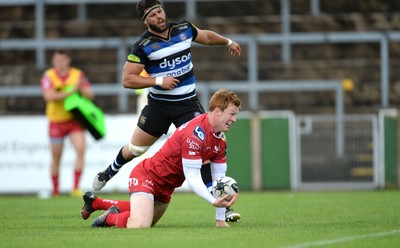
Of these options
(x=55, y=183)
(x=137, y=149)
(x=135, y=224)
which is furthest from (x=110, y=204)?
(x=55, y=183)

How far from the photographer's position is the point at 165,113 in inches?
418

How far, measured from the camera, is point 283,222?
31.8ft

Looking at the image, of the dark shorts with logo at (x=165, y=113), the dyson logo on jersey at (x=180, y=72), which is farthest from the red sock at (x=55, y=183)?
the dyson logo on jersey at (x=180, y=72)

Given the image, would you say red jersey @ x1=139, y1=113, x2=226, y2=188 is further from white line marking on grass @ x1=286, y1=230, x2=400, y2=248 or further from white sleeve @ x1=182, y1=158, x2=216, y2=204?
white line marking on grass @ x1=286, y1=230, x2=400, y2=248

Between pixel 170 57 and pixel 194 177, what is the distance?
2177 mm

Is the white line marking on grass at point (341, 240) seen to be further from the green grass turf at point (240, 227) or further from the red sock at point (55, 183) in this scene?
the red sock at point (55, 183)

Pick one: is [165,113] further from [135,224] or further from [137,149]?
[135,224]

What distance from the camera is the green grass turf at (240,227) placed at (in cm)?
751

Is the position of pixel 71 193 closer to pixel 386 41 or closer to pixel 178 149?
pixel 386 41

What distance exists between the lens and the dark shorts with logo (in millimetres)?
10586

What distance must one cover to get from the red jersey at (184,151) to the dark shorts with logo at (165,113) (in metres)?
1.42

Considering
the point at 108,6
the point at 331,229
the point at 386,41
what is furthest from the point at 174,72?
the point at 108,6

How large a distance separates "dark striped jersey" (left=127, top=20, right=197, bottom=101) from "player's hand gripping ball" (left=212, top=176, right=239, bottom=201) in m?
2.18

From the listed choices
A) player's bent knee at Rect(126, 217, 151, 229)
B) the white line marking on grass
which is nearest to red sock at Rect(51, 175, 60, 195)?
player's bent knee at Rect(126, 217, 151, 229)
